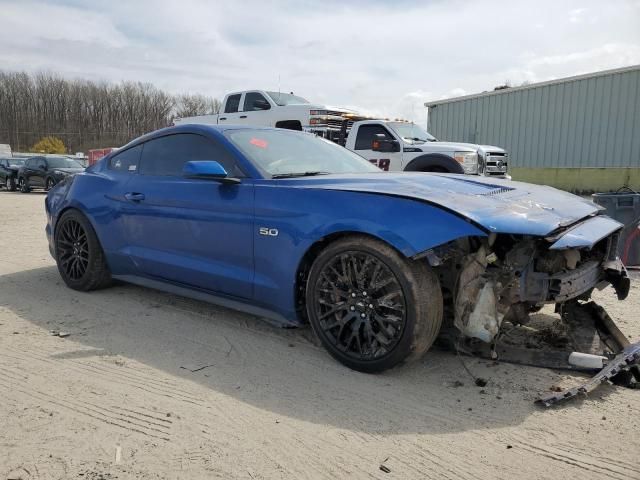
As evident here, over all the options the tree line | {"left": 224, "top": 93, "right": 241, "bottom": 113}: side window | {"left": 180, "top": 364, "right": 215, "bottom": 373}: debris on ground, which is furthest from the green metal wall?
the tree line

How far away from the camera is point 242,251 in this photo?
369 cm

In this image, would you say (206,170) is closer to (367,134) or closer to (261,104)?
(367,134)

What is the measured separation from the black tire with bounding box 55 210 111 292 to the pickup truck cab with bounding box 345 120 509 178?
590cm

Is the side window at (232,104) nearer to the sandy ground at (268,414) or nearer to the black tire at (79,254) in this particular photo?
the black tire at (79,254)

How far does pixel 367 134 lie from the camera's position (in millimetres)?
11062

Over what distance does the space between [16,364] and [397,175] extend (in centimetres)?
280

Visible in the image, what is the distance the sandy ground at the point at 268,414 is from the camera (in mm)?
2299

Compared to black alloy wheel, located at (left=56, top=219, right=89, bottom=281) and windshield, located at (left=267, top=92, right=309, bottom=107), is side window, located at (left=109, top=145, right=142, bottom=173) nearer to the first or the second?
black alloy wheel, located at (left=56, top=219, right=89, bottom=281)

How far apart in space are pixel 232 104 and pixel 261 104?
101cm

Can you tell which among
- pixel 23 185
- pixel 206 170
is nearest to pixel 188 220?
pixel 206 170

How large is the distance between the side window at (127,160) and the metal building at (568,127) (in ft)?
54.6

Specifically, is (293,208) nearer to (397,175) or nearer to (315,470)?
(397,175)

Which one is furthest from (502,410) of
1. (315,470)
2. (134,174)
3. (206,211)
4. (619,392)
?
(134,174)

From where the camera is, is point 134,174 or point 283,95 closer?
point 134,174
